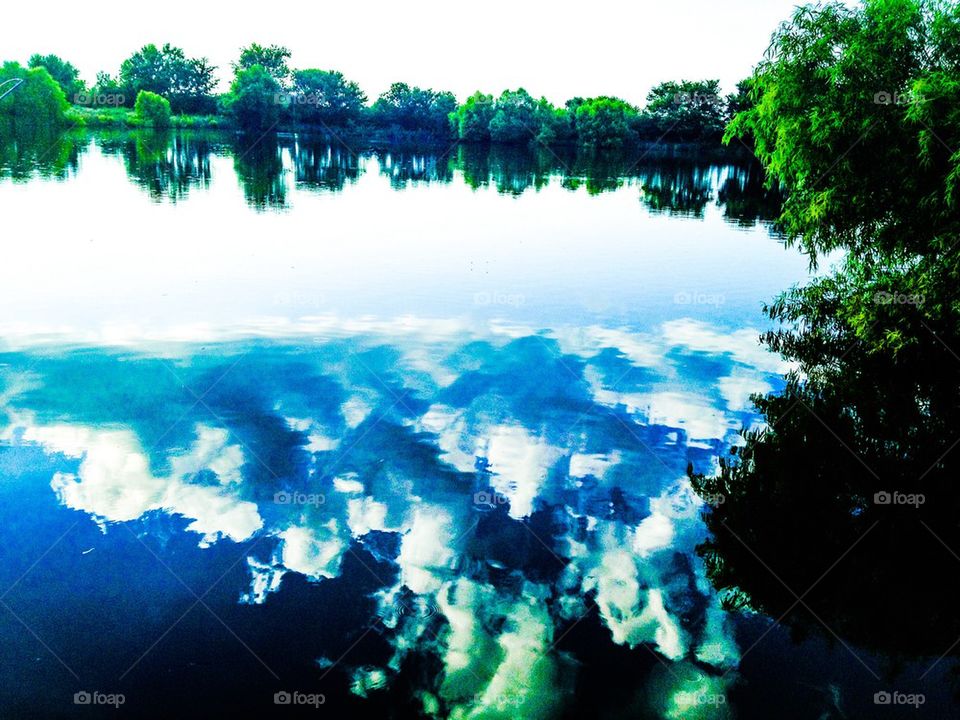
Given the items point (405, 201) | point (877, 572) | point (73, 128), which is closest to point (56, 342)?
point (877, 572)

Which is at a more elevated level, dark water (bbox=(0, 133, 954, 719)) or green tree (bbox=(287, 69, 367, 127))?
green tree (bbox=(287, 69, 367, 127))

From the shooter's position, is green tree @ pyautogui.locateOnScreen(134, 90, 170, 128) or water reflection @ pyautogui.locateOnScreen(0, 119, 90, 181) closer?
water reflection @ pyautogui.locateOnScreen(0, 119, 90, 181)

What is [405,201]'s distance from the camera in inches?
2114

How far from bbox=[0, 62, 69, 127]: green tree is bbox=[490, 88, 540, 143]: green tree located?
86.2 m

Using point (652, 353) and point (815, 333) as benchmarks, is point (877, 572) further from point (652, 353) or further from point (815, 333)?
point (815, 333)

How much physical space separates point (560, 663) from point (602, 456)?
6.24 metres

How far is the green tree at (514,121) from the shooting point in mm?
157125

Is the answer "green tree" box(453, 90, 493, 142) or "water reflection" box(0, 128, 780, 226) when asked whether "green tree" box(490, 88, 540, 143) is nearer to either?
"green tree" box(453, 90, 493, 142)
